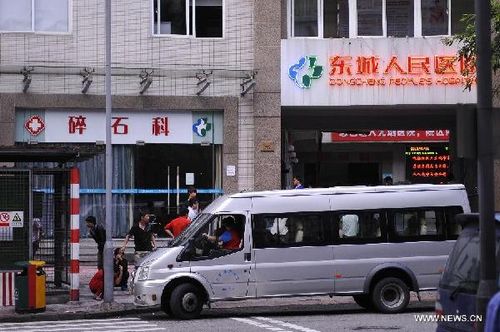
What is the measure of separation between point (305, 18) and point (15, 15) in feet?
26.9

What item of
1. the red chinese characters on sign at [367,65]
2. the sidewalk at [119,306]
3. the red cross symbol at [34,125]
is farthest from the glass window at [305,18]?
the sidewalk at [119,306]

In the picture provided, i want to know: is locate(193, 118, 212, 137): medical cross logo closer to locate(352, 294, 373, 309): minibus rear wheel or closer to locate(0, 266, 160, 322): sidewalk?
locate(0, 266, 160, 322): sidewalk

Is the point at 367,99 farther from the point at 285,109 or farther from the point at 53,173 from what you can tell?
the point at 53,173

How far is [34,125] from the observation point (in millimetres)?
27188

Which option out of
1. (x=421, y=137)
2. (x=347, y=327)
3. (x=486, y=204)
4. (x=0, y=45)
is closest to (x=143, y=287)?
(x=347, y=327)

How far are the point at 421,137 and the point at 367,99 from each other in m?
12.9

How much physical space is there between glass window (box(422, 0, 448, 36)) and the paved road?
1262 centimetres

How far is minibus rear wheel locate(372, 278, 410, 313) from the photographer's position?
59.1 ft

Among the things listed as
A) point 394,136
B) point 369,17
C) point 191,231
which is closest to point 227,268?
point 191,231

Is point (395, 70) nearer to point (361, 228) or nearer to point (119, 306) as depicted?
point (361, 228)

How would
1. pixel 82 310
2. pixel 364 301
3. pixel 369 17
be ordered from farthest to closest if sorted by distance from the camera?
pixel 369 17 → pixel 82 310 → pixel 364 301

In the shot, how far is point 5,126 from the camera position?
2680 cm

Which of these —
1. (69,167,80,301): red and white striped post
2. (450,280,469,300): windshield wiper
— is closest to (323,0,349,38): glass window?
(69,167,80,301): red and white striped post

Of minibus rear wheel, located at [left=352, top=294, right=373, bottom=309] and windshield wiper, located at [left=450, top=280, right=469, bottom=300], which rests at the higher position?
windshield wiper, located at [left=450, top=280, right=469, bottom=300]
